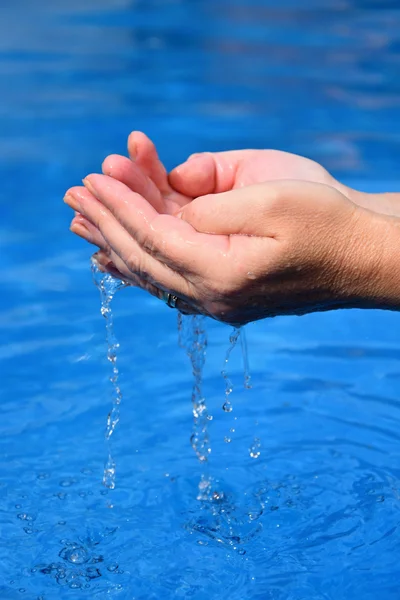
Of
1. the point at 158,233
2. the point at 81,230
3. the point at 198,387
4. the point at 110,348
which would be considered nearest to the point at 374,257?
the point at 158,233

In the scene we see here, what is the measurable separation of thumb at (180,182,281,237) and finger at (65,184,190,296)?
0.11 m

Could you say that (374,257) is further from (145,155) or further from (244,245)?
(145,155)

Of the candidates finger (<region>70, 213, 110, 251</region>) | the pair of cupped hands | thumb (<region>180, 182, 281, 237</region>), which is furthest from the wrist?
finger (<region>70, 213, 110, 251</region>)

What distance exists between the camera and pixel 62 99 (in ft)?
16.3

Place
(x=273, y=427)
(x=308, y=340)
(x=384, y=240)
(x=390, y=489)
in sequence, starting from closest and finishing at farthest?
(x=384, y=240) → (x=390, y=489) → (x=273, y=427) → (x=308, y=340)

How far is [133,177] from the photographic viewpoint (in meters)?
2.05

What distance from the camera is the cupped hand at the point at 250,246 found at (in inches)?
67.1

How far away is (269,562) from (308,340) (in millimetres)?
1126

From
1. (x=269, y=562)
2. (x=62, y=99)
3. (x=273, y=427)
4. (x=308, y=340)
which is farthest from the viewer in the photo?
(x=62, y=99)

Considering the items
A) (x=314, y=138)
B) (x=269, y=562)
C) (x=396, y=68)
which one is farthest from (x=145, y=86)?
(x=269, y=562)

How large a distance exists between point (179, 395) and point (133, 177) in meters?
1.01

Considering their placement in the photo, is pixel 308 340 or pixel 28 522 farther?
pixel 308 340

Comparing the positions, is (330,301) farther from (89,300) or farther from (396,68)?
(396,68)

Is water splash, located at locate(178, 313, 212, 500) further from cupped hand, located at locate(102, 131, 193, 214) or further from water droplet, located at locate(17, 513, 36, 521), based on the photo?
water droplet, located at locate(17, 513, 36, 521)
